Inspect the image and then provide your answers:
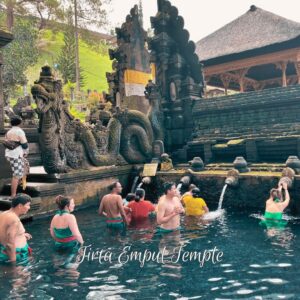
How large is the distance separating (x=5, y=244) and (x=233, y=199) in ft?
20.7

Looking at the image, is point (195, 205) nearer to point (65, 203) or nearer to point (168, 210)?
point (168, 210)

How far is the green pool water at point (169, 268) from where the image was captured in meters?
4.52

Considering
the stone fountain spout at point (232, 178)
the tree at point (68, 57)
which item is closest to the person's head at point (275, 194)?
the stone fountain spout at point (232, 178)

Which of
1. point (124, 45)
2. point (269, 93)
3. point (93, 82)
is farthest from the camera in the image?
point (93, 82)

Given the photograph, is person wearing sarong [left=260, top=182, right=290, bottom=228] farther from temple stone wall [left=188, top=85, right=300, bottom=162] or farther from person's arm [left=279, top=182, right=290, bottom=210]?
temple stone wall [left=188, top=85, right=300, bottom=162]

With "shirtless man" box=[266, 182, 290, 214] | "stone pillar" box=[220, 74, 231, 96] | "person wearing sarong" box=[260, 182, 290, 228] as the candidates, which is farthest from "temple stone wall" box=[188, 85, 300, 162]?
"stone pillar" box=[220, 74, 231, 96]

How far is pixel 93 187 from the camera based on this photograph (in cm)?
1115

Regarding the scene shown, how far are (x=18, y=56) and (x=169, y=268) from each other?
36571mm

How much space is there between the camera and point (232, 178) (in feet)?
31.1

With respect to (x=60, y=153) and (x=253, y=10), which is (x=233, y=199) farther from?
(x=253, y=10)

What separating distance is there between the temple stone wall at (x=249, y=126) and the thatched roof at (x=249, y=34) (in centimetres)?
858

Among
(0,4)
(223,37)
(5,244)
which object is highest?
(0,4)

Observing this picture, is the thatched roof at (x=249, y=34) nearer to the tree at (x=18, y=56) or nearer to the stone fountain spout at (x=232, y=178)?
the stone fountain spout at (x=232, y=178)

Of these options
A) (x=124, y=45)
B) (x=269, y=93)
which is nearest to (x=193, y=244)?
(x=269, y=93)
